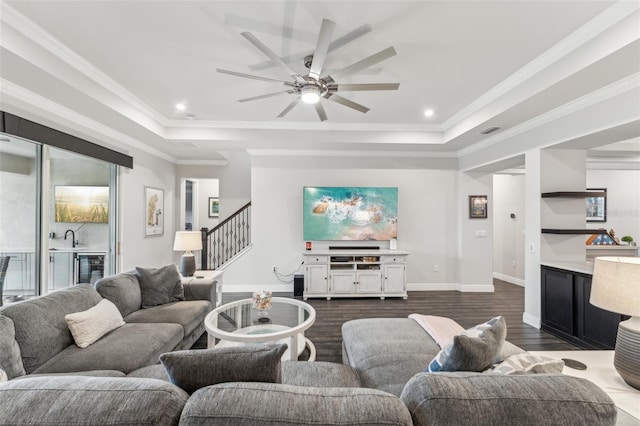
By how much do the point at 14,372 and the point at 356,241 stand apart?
446cm

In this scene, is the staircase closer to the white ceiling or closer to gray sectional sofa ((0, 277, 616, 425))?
the white ceiling

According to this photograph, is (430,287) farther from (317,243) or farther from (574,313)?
(574,313)

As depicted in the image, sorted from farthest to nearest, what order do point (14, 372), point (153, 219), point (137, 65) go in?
1. point (153, 219)
2. point (137, 65)
3. point (14, 372)

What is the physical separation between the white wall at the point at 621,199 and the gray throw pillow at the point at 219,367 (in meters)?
7.41

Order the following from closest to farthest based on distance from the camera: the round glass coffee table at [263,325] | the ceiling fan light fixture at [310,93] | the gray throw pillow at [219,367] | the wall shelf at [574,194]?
the gray throw pillow at [219,367], the round glass coffee table at [263,325], the ceiling fan light fixture at [310,93], the wall shelf at [574,194]

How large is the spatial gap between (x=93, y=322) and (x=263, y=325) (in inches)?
50.7

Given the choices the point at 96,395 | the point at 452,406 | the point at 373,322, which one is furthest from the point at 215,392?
the point at 373,322

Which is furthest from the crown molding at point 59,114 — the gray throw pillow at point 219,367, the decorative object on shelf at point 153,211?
the gray throw pillow at point 219,367

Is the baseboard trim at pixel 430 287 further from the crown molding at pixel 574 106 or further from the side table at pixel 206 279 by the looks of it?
the side table at pixel 206 279

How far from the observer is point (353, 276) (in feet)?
16.0

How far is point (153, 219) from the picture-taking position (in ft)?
16.9

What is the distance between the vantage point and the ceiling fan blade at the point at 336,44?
2.26 m

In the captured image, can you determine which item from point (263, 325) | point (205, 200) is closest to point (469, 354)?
point (263, 325)

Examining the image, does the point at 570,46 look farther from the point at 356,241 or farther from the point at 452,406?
the point at 356,241
